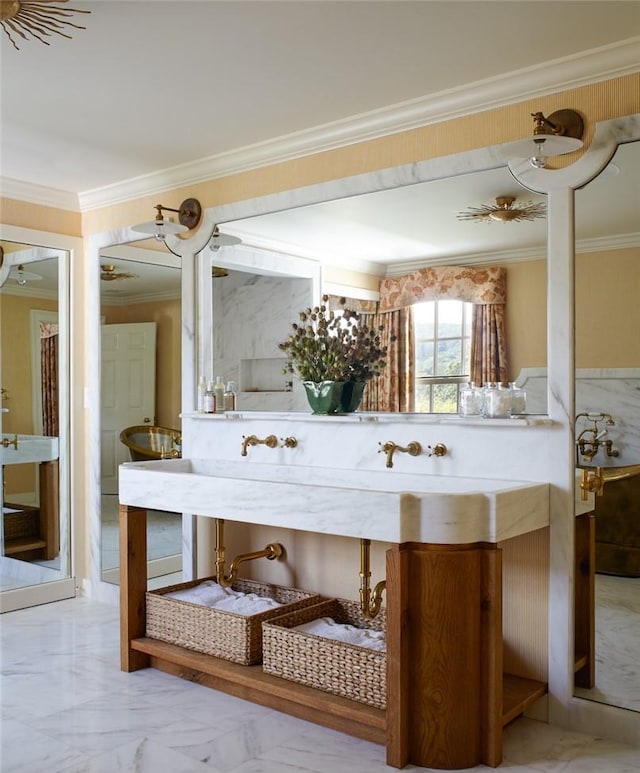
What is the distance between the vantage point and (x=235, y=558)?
345 centimetres

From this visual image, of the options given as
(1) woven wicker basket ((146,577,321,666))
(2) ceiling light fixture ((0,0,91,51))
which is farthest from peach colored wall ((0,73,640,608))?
(2) ceiling light fixture ((0,0,91,51))

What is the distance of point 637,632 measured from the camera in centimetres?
252

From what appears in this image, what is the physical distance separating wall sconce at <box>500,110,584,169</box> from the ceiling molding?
0.40 feet

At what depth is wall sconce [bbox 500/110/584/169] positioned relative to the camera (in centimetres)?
244

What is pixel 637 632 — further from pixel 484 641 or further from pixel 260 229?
pixel 260 229

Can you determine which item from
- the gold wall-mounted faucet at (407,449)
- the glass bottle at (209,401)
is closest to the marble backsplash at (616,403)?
the gold wall-mounted faucet at (407,449)

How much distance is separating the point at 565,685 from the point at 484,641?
19.0 inches

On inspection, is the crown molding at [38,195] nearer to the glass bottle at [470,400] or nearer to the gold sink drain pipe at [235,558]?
the gold sink drain pipe at [235,558]

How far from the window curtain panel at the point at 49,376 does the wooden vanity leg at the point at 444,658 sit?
2.60 metres

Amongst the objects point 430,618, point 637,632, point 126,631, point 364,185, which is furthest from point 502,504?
point 126,631

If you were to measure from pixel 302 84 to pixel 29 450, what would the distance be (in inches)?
100

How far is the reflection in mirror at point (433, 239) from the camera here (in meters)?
2.75

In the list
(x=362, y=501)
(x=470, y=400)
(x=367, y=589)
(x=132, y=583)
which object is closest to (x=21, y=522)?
(x=132, y=583)

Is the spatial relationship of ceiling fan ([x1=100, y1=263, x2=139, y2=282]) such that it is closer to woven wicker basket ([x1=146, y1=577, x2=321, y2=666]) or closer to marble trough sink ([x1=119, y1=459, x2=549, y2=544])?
marble trough sink ([x1=119, y1=459, x2=549, y2=544])
